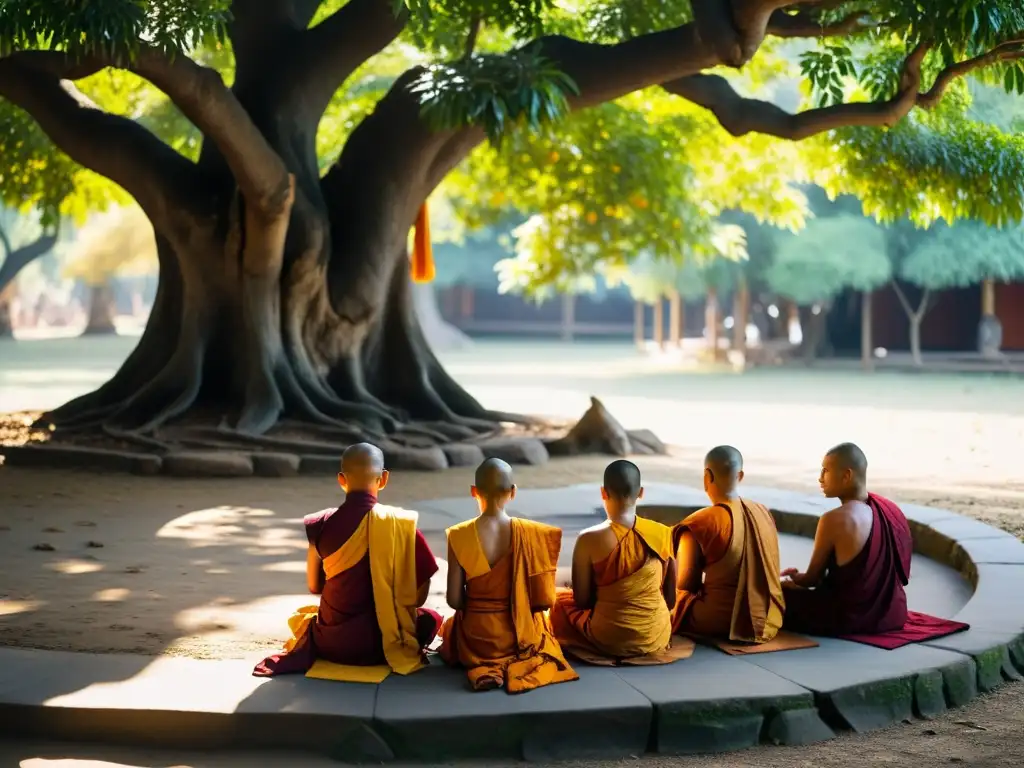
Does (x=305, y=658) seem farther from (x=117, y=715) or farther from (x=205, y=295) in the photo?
(x=205, y=295)

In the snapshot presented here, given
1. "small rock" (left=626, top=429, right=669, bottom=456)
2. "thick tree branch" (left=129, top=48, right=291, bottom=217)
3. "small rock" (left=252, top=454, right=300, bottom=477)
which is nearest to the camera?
"thick tree branch" (left=129, top=48, right=291, bottom=217)

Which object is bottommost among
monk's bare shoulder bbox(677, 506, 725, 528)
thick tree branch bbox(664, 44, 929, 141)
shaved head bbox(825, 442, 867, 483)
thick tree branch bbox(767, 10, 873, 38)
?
monk's bare shoulder bbox(677, 506, 725, 528)

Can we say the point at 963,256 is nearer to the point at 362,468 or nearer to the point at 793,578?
the point at 793,578

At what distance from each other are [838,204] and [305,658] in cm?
2601

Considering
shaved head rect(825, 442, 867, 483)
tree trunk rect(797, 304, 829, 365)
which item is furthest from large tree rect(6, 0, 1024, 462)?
tree trunk rect(797, 304, 829, 365)

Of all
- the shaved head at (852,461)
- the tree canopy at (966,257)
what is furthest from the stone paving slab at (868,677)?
the tree canopy at (966,257)

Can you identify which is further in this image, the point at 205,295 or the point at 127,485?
the point at 205,295

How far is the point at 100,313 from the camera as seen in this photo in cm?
4938

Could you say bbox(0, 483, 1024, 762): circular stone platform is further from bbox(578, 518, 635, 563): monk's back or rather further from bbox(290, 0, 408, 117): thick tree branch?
bbox(290, 0, 408, 117): thick tree branch

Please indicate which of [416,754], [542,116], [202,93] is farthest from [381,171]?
[416,754]

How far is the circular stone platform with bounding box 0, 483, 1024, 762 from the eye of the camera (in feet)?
14.0

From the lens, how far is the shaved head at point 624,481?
4.91m

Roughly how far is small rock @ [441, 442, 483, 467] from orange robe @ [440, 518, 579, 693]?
6884mm

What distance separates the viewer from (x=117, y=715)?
4.29 metres
